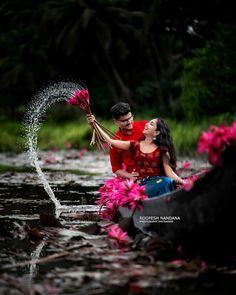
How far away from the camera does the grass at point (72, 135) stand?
19.9 m

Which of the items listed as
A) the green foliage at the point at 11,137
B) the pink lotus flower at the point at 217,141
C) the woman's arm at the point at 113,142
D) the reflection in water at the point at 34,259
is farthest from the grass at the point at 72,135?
the pink lotus flower at the point at 217,141

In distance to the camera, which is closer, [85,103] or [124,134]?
[85,103]

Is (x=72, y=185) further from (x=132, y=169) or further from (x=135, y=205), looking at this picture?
(x=135, y=205)

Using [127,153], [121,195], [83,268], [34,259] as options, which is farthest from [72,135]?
[83,268]

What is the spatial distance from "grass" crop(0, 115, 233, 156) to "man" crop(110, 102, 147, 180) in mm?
11023

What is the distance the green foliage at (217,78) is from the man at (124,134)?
1309 cm

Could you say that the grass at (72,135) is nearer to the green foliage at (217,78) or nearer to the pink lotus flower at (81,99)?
the green foliage at (217,78)

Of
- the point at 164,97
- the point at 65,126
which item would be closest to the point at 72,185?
the point at 65,126

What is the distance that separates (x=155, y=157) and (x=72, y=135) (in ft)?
58.2

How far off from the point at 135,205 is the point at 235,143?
1655mm

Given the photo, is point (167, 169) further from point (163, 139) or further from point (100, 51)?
point (100, 51)

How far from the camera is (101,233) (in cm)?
718

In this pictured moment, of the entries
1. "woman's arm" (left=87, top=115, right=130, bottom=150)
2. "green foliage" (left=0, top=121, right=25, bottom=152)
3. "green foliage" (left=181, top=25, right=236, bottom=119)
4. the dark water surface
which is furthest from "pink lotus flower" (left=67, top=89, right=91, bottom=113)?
"green foliage" (left=0, top=121, right=25, bottom=152)

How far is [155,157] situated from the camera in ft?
24.5
